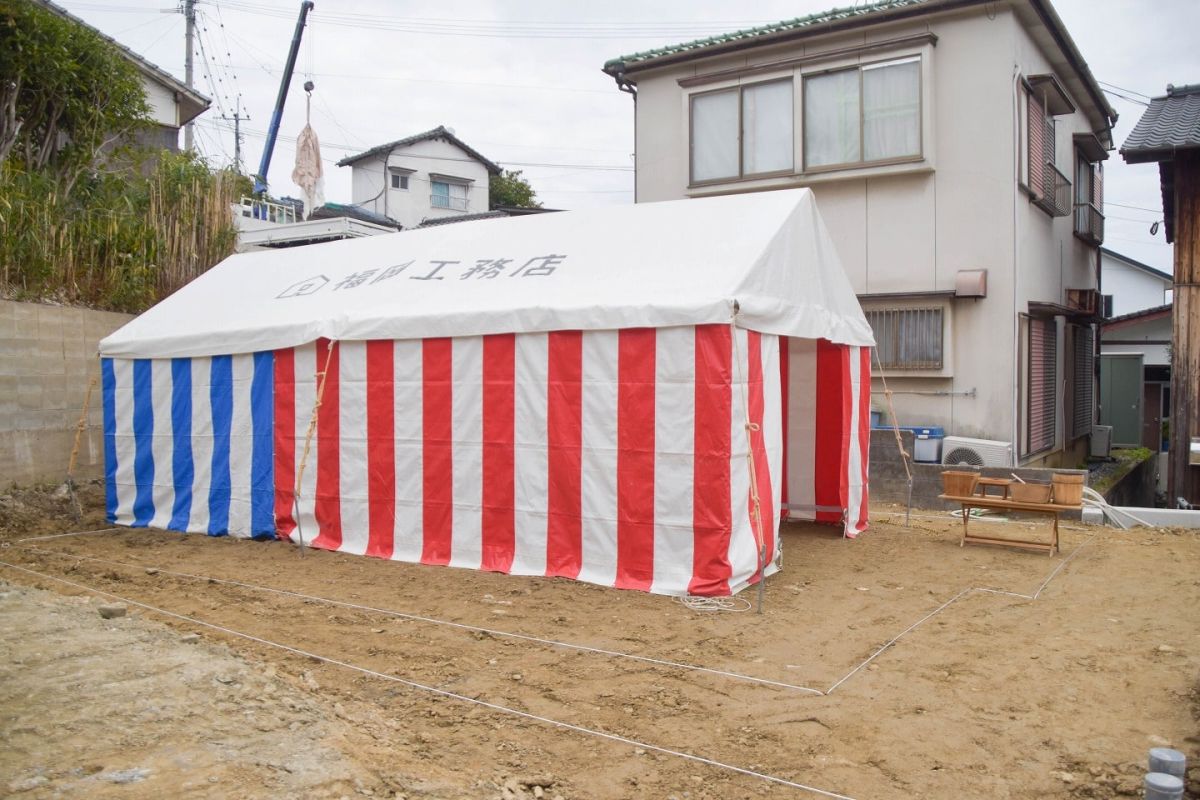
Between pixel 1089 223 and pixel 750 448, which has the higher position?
pixel 1089 223

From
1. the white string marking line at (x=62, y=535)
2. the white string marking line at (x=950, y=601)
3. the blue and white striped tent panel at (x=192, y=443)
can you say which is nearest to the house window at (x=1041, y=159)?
the white string marking line at (x=950, y=601)

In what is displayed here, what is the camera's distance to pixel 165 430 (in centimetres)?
771

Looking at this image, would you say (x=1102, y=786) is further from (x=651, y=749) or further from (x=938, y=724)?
(x=651, y=749)

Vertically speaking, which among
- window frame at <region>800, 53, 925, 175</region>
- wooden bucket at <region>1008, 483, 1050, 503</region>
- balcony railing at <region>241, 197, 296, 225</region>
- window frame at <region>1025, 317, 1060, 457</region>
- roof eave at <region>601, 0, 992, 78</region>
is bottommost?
wooden bucket at <region>1008, 483, 1050, 503</region>

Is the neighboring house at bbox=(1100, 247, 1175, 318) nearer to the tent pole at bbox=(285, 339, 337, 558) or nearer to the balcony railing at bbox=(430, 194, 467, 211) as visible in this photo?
the balcony railing at bbox=(430, 194, 467, 211)

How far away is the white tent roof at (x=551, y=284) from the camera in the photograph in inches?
217

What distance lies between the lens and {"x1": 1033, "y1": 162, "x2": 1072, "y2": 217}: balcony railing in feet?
34.5

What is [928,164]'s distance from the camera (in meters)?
9.74

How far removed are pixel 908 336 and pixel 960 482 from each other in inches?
135

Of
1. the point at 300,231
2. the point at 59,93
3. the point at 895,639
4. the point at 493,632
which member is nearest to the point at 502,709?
the point at 493,632

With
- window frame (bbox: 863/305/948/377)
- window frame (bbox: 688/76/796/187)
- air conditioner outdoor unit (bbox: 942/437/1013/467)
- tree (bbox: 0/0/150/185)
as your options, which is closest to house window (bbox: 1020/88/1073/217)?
window frame (bbox: 863/305/948/377)

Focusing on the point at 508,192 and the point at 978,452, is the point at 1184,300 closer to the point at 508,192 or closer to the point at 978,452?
the point at 978,452

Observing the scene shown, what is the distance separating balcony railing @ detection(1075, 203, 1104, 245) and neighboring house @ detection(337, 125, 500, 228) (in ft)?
59.8

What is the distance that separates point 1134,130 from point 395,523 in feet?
27.6
